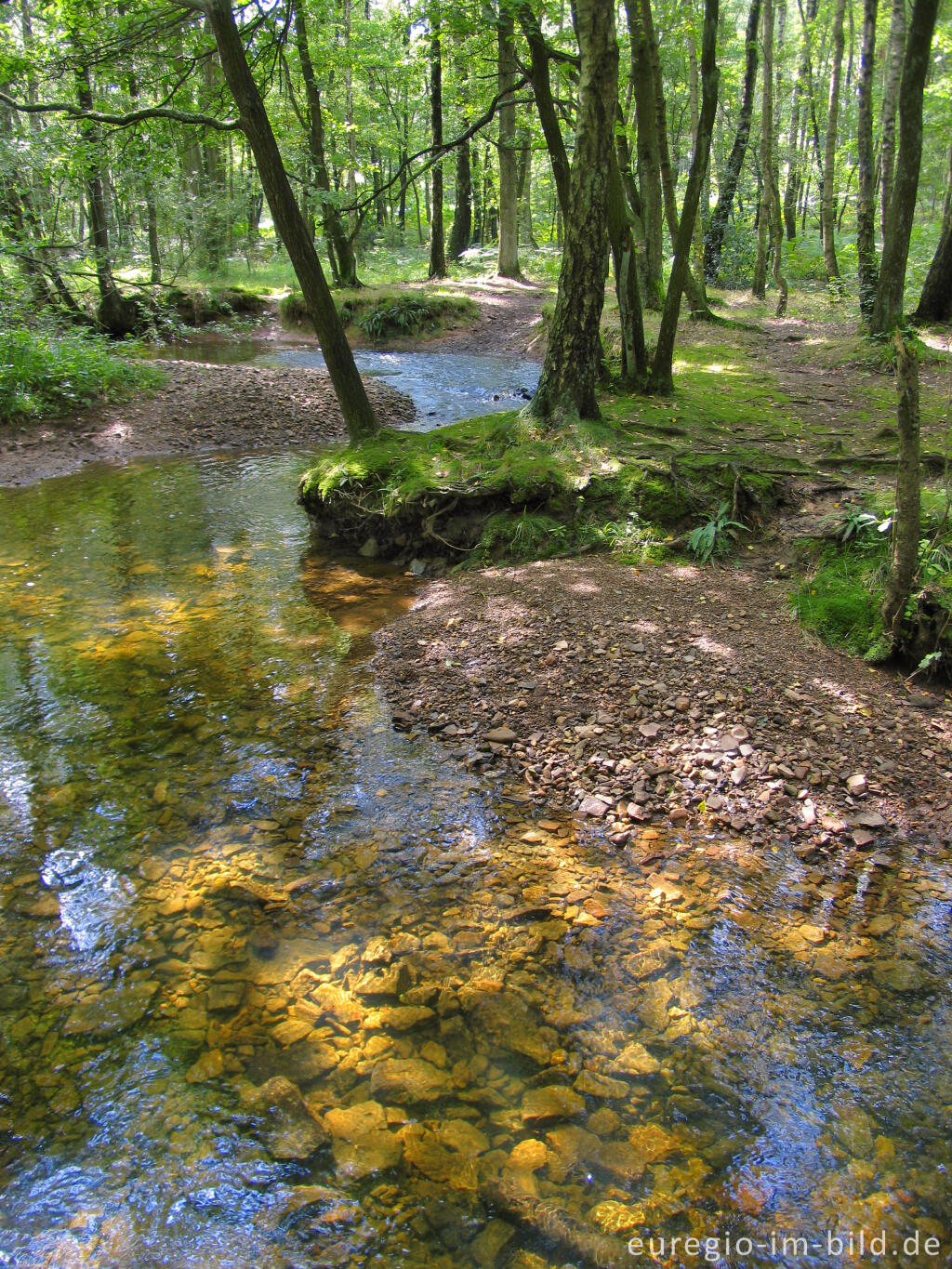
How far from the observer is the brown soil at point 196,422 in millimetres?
11311

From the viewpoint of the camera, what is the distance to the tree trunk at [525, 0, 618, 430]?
643cm

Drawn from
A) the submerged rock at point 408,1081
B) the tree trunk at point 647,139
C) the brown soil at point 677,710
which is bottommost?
the submerged rock at point 408,1081

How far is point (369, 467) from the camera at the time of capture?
25.8 feet

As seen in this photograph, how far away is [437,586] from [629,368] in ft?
14.3

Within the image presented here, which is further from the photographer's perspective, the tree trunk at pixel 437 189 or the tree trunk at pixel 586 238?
the tree trunk at pixel 437 189

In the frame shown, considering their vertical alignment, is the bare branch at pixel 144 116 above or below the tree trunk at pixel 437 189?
below

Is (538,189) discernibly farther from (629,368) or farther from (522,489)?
(522,489)

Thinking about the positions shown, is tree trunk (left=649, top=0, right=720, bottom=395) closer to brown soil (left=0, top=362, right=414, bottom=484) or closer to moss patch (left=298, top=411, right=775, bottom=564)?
moss patch (left=298, top=411, right=775, bottom=564)

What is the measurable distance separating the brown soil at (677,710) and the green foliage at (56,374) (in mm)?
9098

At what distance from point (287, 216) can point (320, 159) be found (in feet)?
42.1

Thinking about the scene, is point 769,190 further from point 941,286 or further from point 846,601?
point 846,601

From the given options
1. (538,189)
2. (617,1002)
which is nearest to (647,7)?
(617,1002)

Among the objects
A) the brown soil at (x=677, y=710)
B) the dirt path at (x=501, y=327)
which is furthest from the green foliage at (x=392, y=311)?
the brown soil at (x=677, y=710)

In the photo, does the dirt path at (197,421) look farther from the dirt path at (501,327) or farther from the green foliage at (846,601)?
the green foliage at (846,601)
